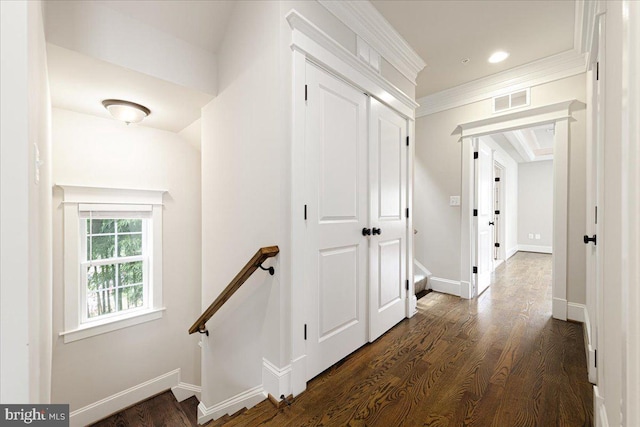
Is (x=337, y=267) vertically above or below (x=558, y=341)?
above

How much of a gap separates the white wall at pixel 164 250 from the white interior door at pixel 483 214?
147 inches

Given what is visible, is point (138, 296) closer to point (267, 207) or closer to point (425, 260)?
point (267, 207)

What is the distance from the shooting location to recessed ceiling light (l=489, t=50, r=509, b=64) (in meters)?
2.73

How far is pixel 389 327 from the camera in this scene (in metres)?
2.49

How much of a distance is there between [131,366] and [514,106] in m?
5.43

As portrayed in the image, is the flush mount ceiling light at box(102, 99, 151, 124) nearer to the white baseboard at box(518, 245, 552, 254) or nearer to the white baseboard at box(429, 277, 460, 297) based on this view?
the white baseboard at box(429, 277, 460, 297)

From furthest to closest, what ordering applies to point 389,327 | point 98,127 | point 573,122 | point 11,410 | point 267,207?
point 98,127, point 573,122, point 389,327, point 267,207, point 11,410

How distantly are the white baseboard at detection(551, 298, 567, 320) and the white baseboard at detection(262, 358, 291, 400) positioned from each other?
Answer: 2.84 m

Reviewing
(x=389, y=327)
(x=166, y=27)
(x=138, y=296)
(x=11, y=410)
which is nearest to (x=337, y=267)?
(x=389, y=327)

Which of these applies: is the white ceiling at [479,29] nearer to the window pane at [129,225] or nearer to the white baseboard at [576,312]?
the white baseboard at [576,312]

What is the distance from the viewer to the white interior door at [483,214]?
11.4 ft

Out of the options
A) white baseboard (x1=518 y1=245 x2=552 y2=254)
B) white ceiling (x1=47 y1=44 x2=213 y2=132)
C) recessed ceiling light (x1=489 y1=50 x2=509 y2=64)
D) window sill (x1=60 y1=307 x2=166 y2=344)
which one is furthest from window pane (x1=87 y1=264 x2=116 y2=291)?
white baseboard (x1=518 y1=245 x2=552 y2=254)

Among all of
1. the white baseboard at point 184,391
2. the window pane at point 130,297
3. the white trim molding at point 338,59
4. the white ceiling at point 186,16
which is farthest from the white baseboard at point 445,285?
the window pane at point 130,297

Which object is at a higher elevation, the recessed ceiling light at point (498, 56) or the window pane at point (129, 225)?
the recessed ceiling light at point (498, 56)
